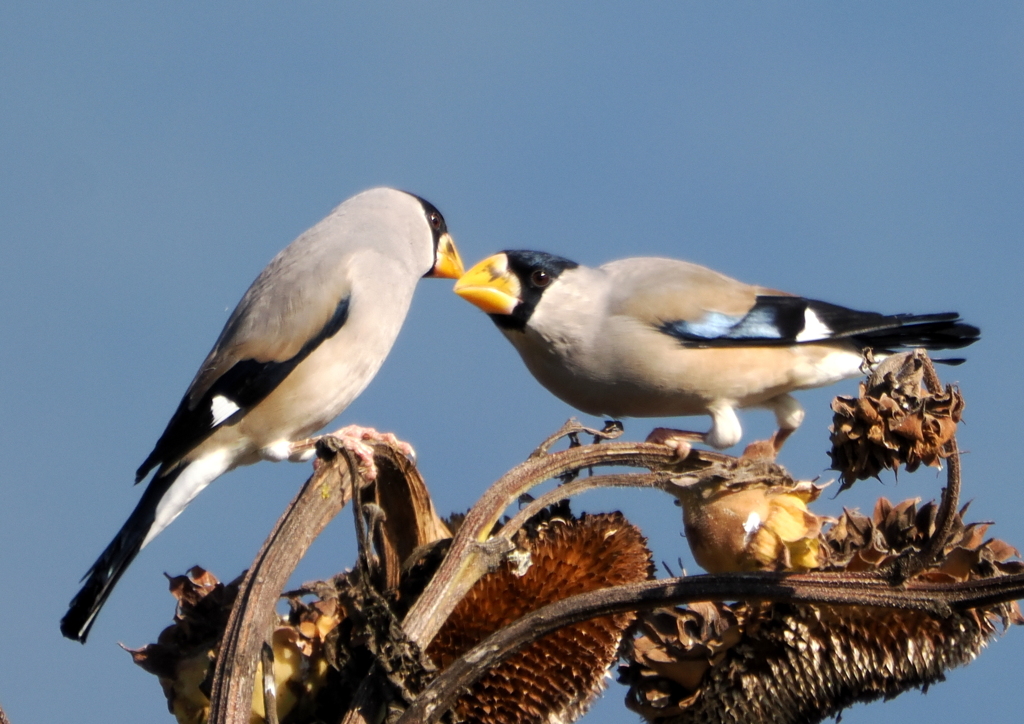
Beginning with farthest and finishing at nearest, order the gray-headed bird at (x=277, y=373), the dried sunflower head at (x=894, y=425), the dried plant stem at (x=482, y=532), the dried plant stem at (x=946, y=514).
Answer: the gray-headed bird at (x=277, y=373) < the dried sunflower head at (x=894, y=425) < the dried plant stem at (x=482, y=532) < the dried plant stem at (x=946, y=514)

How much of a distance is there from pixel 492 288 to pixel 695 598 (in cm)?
354

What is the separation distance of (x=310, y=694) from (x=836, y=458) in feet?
4.56

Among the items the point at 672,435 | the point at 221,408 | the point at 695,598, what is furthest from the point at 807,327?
the point at 695,598

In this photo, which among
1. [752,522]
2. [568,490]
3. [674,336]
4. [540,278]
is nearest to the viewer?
[568,490]

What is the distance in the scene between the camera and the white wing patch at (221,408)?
5008 millimetres

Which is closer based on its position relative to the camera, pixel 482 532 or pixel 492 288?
pixel 482 532

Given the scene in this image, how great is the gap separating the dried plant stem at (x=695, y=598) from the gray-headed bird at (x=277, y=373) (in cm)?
263

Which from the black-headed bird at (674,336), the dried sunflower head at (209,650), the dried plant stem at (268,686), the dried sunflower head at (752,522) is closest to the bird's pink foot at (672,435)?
the black-headed bird at (674,336)

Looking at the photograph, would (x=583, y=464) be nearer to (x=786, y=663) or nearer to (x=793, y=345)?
(x=786, y=663)

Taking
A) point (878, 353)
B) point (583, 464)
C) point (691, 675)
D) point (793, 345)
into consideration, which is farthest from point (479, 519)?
point (878, 353)

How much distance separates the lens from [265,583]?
2.37 meters

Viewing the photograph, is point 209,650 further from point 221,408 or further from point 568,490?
point 221,408

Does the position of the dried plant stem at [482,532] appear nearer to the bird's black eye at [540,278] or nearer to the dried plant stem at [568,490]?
the dried plant stem at [568,490]

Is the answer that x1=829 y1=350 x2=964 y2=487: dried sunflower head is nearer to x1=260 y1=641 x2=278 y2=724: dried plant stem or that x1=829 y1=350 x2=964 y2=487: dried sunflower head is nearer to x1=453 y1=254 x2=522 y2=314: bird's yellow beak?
x1=260 y1=641 x2=278 y2=724: dried plant stem
